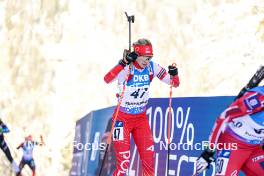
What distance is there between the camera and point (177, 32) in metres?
22.3

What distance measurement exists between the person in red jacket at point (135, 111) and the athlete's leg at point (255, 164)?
2.25m

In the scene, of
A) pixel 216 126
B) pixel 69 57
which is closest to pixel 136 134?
pixel 216 126

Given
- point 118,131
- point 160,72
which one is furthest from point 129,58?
point 118,131

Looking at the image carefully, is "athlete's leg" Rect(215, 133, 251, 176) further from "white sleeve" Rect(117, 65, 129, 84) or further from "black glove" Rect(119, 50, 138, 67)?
"white sleeve" Rect(117, 65, 129, 84)

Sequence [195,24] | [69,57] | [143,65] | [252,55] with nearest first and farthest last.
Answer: [143,65], [252,55], [195,24], [69,57]

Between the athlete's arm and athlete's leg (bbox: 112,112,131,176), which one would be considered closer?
athlete's leg (bbox: 112,112,131,176)

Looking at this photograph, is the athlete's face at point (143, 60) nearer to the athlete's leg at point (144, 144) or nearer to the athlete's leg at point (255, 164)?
the athlete's leg at point (144, 144)

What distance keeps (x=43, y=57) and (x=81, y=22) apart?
2.43m

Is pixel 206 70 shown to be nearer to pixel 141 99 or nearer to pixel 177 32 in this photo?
pixel 177 32

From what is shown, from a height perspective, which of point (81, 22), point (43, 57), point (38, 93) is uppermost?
point (81, 22)

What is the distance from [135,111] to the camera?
7855mm

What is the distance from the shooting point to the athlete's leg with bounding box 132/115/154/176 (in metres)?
7.79

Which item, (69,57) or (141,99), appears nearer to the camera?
(141,99)

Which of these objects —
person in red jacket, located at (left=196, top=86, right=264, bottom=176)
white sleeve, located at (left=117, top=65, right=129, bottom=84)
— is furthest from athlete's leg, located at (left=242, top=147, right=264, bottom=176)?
white sleeve, located at (left=117, top=65, right=129, bottom=84)
